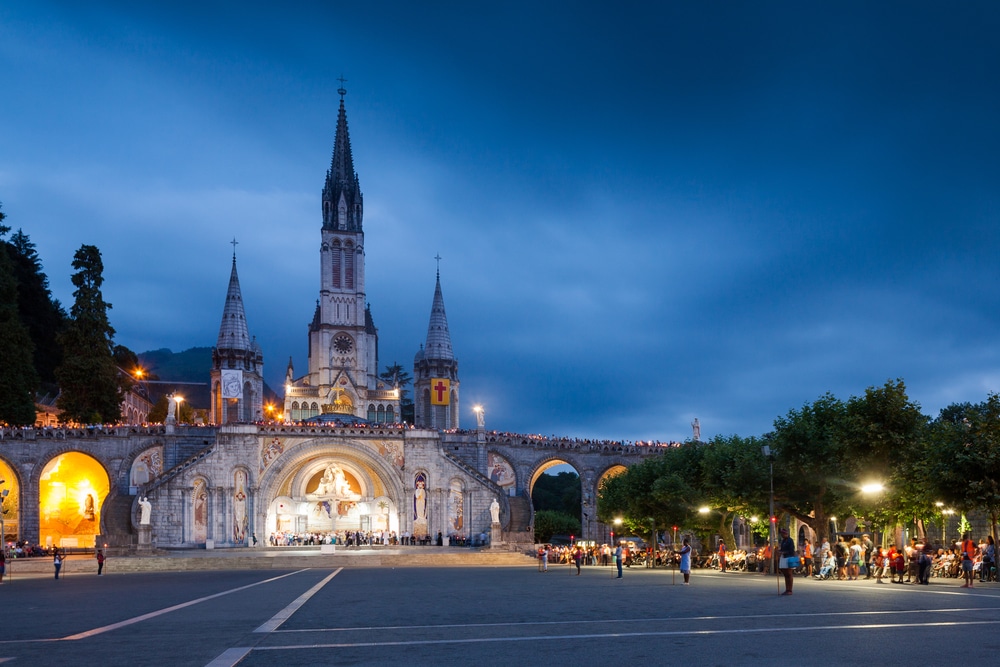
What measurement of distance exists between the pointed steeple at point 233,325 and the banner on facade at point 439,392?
2026 centimetres

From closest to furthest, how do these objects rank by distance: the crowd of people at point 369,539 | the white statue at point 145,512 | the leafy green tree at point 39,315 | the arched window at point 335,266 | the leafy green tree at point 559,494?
the white statue at point 145,512, the crowd of people at point 369,539, the leafy green tree at point 39,315, the leafy green tree at point 559,494, the arched window at point 335,266

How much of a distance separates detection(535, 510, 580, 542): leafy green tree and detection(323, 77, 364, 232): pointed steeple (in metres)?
41.9

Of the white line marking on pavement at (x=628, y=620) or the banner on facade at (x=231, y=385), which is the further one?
the banner on facade at (x=231, y=385)

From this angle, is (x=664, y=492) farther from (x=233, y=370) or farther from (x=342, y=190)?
(x=342, y=190)

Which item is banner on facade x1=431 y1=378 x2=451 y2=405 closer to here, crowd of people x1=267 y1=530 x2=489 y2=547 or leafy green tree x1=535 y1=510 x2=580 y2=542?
leafy green tree x1=535 y1=510 x2=580 y2=542

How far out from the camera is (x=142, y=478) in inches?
2461

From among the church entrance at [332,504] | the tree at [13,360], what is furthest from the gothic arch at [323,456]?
the tree at [13,360]

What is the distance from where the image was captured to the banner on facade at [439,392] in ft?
296

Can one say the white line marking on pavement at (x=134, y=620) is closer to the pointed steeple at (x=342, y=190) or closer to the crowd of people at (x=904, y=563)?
the crowd of people at (x=904, y=563)

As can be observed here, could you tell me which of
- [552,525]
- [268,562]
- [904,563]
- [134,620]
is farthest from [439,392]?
[134,620]

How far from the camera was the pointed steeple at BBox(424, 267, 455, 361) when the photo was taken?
9838 cm

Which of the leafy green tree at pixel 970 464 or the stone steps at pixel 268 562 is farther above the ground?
the leafy green tree at pixel 970 464

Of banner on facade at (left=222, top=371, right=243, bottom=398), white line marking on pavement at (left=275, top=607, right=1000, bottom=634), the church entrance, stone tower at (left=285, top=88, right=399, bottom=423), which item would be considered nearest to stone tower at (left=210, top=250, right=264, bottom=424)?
banner on facade at (left=222, top=371, right=243, bottom=398)

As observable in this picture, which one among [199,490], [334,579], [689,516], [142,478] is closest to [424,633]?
[334,579]
